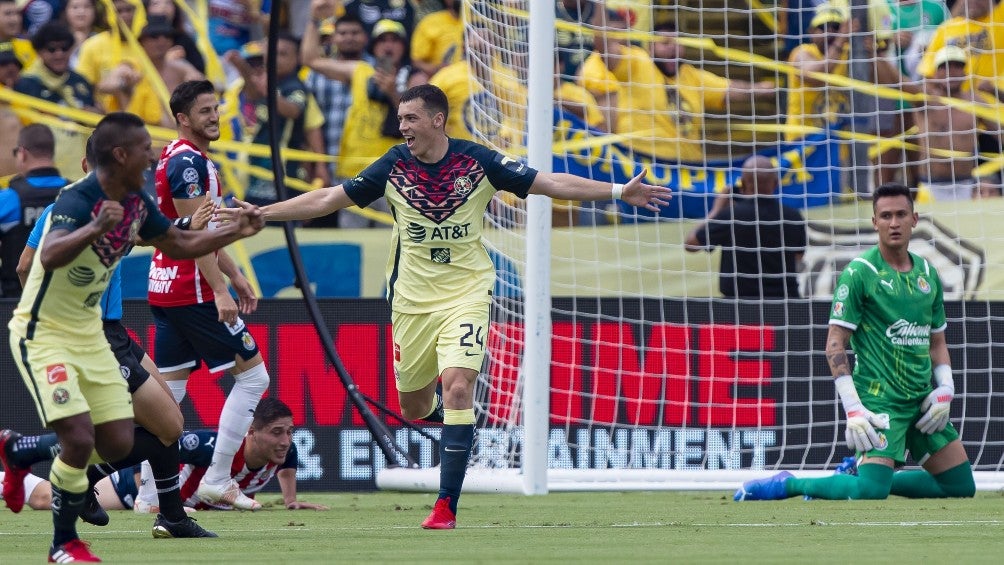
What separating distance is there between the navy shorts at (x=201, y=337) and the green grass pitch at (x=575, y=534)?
92cm

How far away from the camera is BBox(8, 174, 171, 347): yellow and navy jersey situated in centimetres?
591

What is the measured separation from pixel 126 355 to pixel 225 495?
2.08 m

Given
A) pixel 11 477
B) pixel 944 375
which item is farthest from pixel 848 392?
pixel 11 477

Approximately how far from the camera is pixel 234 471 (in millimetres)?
9297

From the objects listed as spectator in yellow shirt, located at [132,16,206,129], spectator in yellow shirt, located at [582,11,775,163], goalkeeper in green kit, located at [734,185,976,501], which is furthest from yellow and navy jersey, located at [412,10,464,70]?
goalkeeper in green kit, located at [734,185,976,501]

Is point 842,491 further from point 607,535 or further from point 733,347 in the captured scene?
point 607,535

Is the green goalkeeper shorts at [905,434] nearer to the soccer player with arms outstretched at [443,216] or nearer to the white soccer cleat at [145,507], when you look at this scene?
the soccer player with arms outstretched at [443,216]

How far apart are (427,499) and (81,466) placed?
175 inches

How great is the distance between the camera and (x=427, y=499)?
10.2 metres

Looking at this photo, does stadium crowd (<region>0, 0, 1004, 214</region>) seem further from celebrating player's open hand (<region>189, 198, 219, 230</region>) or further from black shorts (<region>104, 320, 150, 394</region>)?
celebrating player's open hand (<region>189, 198, 219, 230</region>)

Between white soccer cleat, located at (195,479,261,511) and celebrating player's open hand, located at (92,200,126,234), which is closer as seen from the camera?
celebrating player's open hand, located at (92,200,126,234)

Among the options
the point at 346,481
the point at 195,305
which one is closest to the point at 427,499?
the point at 346,481

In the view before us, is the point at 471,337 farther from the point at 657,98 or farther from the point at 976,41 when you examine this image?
the point at 976,41

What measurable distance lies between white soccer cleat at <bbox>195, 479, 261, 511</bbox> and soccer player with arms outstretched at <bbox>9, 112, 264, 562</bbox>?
293 centimetres
